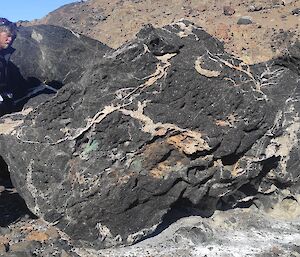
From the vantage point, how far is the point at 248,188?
7117 millimetres

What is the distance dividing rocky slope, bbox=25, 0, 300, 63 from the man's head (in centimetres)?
796

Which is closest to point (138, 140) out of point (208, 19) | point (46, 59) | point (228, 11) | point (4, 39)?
point (46, 59)

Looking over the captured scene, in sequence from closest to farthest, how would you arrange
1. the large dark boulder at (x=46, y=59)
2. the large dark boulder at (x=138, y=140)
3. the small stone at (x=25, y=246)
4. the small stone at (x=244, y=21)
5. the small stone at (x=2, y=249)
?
the small stone at (x=2, y=249) → the small stone at (x=25, y=246) → the large dark boulder at (x=138, y=140) → the large dark boulder at (x=46, y=59) → the small stone at (x=244, y=21)

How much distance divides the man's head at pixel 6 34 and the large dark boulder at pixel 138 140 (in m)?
2.65

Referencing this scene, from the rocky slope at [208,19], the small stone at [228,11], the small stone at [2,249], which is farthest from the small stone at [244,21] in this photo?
the small stone at [2,249]

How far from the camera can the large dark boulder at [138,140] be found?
6070mm

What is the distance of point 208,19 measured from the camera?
18484 millimetres

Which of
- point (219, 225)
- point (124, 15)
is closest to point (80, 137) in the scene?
point (219, 225)

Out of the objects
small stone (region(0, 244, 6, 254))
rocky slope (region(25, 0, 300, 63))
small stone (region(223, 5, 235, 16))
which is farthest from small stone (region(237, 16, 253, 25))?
small stone (region(0, 244, 6, 254))

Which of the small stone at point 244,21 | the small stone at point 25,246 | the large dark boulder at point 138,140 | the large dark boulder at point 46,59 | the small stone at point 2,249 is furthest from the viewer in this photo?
the small stone at point 244,21

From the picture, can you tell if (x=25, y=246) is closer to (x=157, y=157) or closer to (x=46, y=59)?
(x=157, y=157)

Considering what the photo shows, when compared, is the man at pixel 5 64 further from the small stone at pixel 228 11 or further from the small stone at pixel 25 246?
the small stone at pixel 228 11

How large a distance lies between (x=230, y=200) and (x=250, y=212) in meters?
0.42

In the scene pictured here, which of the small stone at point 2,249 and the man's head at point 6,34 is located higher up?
the man's head at point 6,34
